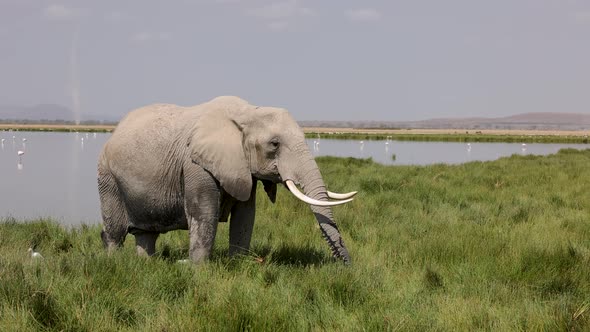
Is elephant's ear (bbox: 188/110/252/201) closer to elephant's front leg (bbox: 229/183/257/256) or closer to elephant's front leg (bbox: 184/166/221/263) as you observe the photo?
elephant's front leg (bbox: 184/166/221/263)

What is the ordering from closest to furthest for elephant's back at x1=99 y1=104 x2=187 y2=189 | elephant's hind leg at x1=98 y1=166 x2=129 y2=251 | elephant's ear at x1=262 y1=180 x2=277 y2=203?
1. elephant's back at x1=99 y1=104 x2=187 y2=189
2. elephant's ear at x1=262 y1=180 x2=277 y2=203
3. elephant's hind leg at x1=98 y1=166 x2=129 y2=251

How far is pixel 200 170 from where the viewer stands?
531 cm

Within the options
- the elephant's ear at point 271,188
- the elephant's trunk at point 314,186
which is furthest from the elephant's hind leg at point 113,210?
the elephant's trunk at point 314,186

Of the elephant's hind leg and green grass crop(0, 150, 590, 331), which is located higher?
the elephant's hind leg

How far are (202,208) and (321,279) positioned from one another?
122 centimetres

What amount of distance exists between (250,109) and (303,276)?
5.15 feet

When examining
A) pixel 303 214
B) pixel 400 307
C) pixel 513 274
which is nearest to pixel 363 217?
pixel 303 214

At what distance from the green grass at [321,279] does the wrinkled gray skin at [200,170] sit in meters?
0.34

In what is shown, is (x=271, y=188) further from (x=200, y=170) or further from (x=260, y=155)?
(x=200, y=170)

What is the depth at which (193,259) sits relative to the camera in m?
5.36

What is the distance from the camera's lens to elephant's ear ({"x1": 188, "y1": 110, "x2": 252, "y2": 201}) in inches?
204

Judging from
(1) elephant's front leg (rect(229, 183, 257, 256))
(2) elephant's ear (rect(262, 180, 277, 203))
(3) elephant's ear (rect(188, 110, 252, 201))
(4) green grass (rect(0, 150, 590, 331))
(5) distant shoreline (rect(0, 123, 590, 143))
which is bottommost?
(5) distant shoreline (rect(0, 123, 590, 143))

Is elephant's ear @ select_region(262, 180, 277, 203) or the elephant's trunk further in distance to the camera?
elephant's ear @ select_region(262, 180, 277, 203)

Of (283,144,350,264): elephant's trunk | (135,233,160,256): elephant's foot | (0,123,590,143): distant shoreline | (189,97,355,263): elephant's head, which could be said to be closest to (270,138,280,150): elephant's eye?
(189,97,355,263): elephant's head
